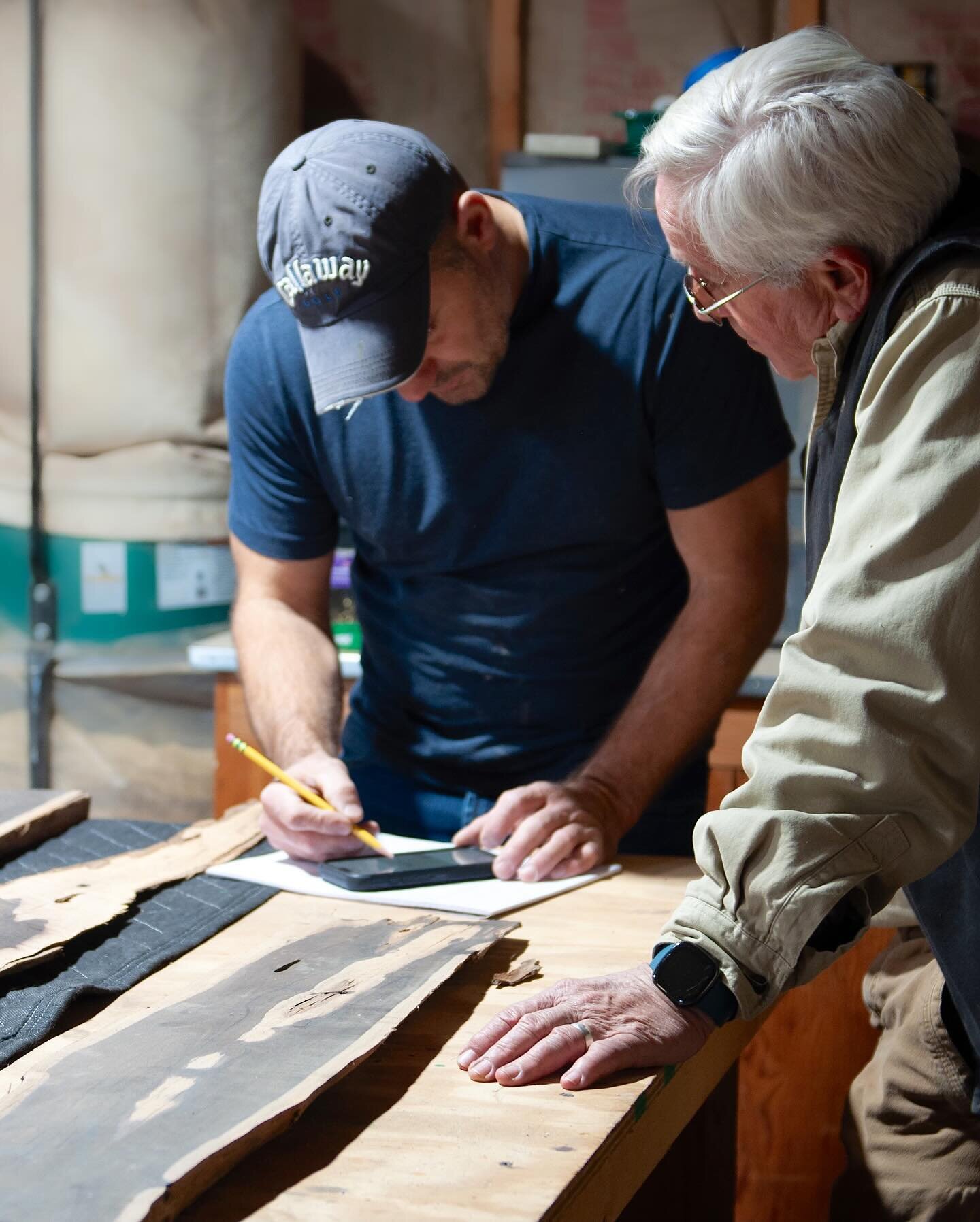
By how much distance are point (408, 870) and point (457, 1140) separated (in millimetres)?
518

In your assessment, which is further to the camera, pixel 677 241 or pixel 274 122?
pixel 274 122

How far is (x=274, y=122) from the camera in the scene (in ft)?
9.51

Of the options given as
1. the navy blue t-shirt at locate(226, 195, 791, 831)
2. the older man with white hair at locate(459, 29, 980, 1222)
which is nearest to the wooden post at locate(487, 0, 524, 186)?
the navy blue t-shirt at locate(226, 195, 791, 831)

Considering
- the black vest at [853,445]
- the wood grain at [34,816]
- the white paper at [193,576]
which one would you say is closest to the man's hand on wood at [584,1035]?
the black vest at [853,445]

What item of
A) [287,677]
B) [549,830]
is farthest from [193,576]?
[549,830]

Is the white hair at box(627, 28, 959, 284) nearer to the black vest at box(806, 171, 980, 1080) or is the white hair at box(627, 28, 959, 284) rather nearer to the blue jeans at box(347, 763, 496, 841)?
the black vest at box(806, 171, 980, 1080)

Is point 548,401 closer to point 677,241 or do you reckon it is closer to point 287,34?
point 677,241

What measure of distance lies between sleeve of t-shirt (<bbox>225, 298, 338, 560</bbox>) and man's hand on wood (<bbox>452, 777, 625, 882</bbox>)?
0.55 m

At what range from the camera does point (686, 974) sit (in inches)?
37.8

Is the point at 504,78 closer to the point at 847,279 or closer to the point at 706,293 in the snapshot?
the point at 706,293

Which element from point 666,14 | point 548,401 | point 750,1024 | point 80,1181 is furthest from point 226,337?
point 80,1181

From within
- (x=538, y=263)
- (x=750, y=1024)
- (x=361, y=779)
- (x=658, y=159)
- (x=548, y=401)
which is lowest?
(x=361, y=779)

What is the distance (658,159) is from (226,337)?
1948 mm

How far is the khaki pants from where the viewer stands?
1.35 metres
